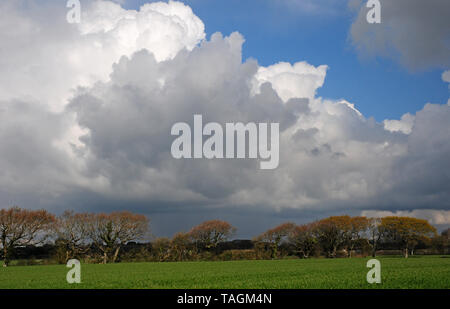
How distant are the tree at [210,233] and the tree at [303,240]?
57.1 ft

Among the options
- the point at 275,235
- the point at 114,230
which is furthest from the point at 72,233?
the point at 275,235

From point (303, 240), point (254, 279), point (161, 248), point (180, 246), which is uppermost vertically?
point (254, 279)

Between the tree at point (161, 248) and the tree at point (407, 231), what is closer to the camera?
the tree at point (161, 248)

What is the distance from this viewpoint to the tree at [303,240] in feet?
350

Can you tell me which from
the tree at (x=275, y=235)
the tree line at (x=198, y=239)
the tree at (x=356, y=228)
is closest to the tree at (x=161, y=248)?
the tree line at (x=198, y=239)

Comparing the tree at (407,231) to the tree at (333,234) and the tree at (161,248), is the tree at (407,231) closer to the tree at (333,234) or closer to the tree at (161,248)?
the tree at (333,234)

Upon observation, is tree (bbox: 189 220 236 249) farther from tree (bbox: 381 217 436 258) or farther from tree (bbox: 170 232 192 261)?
tree (bbox: 381 217 436 258)

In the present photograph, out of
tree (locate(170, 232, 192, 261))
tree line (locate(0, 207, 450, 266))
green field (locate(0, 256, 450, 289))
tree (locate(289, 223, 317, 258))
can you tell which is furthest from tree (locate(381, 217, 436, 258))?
green field (locate(0, 256, 450, 289))

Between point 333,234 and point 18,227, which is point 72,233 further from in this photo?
point 333,234

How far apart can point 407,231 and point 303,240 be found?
2717cm

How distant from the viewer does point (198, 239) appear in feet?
360
